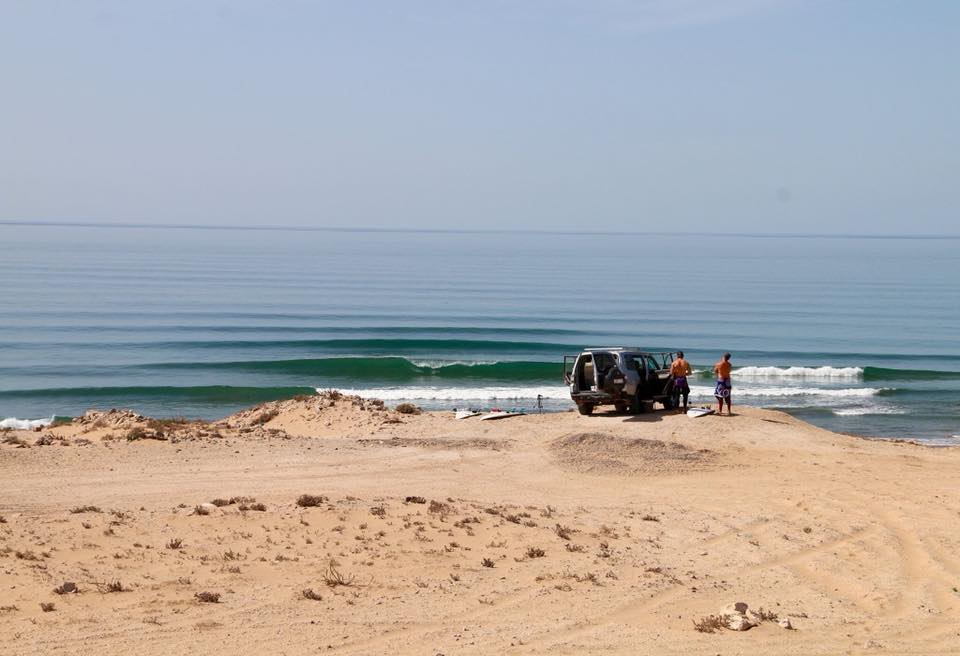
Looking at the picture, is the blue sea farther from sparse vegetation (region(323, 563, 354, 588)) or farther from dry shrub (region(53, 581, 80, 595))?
dry shrub (region(53, 581, 80, 595))

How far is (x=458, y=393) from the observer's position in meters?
38.9

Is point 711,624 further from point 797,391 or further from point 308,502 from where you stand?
point 797,391

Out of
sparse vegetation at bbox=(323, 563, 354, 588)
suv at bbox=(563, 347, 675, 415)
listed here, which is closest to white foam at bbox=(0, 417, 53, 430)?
suv at bbox=(563, 347, 675, 415)

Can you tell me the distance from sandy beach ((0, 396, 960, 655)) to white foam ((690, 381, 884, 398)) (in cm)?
1576

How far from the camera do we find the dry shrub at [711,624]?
978 cm

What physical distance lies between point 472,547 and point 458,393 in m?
26.2

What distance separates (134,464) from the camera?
19.2 meters

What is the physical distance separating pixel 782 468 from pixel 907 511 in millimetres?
4254

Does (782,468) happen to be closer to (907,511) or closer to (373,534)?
(907,511)

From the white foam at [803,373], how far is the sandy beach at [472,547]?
67.3 ft

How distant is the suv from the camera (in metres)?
25.2

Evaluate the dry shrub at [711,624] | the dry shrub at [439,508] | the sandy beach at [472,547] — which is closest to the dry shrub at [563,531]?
the sandy beach at [472,547]

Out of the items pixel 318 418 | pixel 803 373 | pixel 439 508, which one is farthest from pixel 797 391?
pixel 439 508

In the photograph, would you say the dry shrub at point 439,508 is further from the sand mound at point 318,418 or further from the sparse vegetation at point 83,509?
the sand mound at point 318,418
